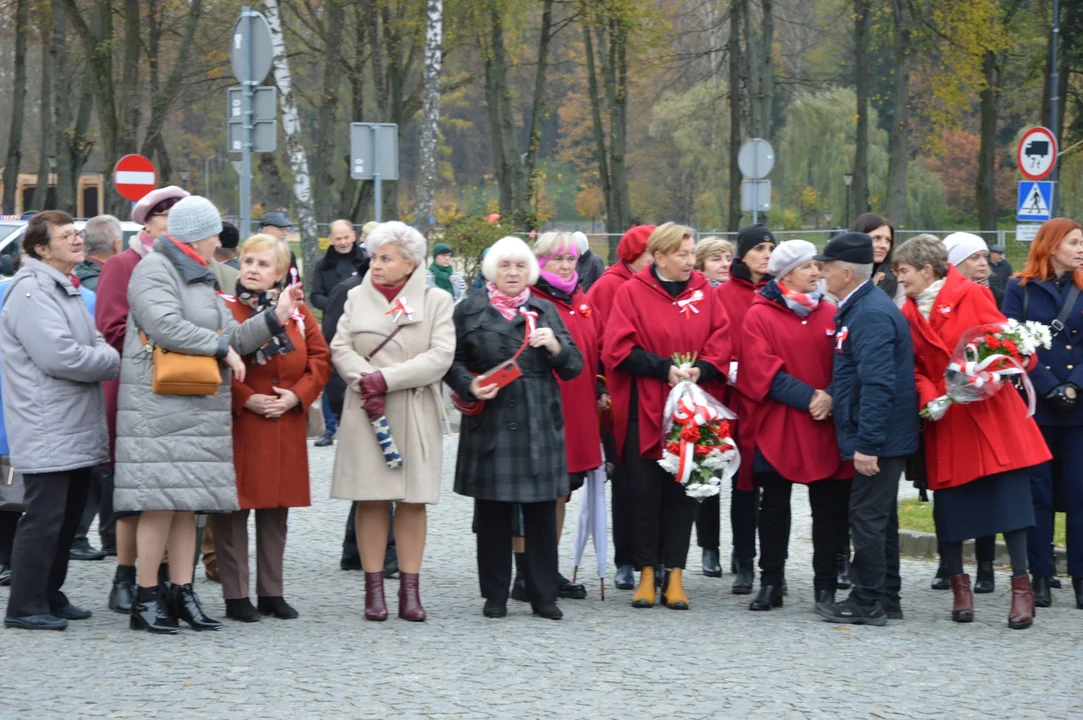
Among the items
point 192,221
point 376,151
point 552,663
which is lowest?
point 552,663

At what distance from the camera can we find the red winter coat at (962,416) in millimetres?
7852

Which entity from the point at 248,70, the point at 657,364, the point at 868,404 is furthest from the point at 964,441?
the point at 248,70

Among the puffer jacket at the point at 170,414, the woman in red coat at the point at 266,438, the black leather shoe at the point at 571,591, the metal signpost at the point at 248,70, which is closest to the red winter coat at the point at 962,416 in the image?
the black leather shoe at the point at 571,591

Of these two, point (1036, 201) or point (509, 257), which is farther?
point (1036, 201)

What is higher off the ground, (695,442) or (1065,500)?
(695,442)

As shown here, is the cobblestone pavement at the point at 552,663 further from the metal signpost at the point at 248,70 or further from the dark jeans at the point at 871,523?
the metal signpost at the point at 248,70

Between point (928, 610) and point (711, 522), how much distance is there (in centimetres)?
151

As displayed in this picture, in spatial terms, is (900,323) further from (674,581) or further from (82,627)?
(82,627)

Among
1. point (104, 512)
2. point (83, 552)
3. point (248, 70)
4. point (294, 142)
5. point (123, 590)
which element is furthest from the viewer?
point (294, 142)

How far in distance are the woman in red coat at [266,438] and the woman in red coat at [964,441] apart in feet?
10.2

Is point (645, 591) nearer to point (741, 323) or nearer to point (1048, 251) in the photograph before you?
point (741, 323)

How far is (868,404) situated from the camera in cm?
765

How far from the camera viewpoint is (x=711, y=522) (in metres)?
9.37

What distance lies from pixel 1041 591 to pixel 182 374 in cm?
473
